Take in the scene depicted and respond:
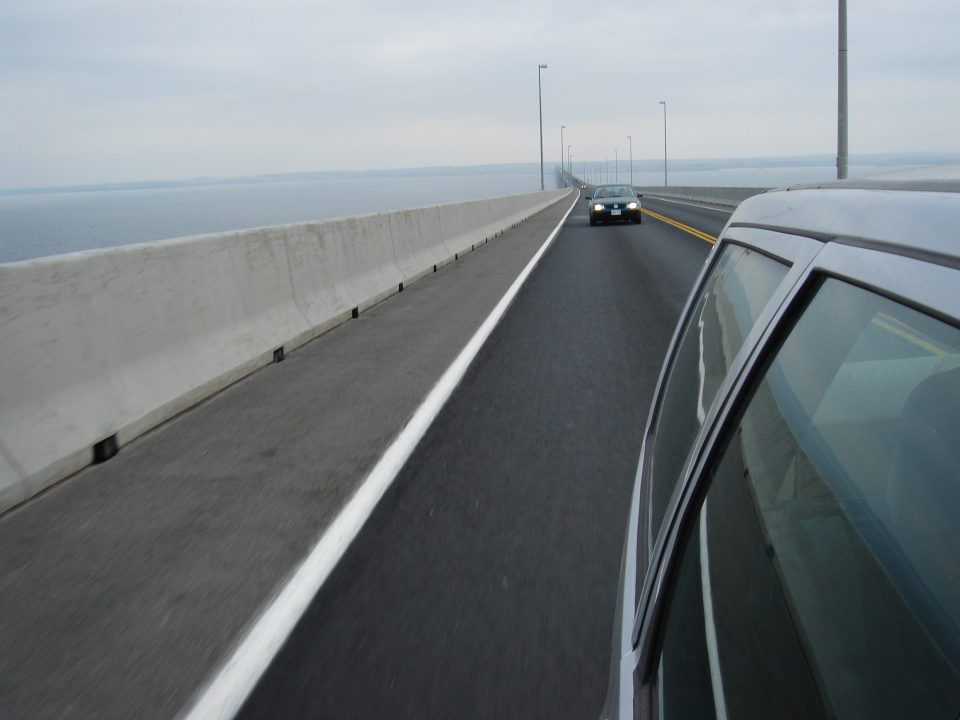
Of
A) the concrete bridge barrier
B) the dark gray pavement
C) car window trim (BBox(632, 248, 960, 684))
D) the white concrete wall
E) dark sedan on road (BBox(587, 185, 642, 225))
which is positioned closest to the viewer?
car window trim (BBox(632, 248, 960, 684))

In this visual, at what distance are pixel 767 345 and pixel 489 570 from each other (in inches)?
115

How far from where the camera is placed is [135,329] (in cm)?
720

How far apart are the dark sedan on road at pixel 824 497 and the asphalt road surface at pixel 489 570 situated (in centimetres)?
133

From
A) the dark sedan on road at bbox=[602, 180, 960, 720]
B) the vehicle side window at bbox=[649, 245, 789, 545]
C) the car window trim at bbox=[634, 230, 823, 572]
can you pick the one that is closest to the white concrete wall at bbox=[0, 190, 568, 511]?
the car window trim at bbox=[634, 230, 823, 572]

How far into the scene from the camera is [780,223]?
220 cm

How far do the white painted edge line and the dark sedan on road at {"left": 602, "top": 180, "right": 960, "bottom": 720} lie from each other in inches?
67.5

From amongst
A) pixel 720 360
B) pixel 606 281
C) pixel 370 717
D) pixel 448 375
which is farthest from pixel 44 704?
pixel 606 281

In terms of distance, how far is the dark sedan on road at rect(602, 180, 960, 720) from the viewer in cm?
115

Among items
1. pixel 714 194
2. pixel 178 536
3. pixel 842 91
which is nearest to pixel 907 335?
pixel 178 536

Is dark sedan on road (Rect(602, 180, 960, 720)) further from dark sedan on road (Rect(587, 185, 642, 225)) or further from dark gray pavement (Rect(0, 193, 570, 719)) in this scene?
dark sedan on road (Rect(587, 185, 642, 225))

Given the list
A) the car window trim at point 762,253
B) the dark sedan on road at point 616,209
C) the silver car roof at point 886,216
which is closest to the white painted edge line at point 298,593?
the car window trim at point 762,253

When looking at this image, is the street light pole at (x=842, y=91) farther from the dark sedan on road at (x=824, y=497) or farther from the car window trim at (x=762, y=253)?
the dark sedan on road at (x=824, y=497)

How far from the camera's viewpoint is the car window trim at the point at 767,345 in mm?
1140

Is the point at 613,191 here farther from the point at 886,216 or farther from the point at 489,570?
the point at 886,216
